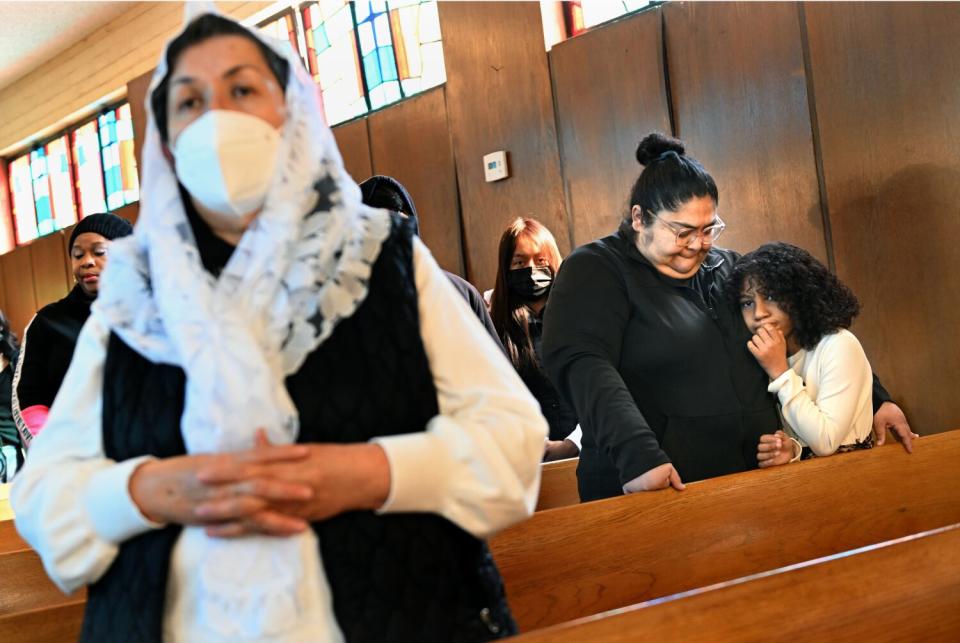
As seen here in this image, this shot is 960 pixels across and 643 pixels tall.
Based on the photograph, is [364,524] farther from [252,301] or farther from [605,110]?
[605,110]

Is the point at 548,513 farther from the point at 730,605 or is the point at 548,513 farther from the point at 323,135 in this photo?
the point at 323,135

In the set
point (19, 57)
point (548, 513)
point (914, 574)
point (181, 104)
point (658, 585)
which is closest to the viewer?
point (181, 104)

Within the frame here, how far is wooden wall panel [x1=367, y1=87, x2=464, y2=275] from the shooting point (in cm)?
619

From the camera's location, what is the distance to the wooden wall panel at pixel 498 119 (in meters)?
5.61

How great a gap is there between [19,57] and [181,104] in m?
9.53

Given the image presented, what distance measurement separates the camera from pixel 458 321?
1.21 metres

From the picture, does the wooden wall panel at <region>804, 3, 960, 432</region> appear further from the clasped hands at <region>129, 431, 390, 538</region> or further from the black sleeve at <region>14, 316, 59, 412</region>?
the clasped hands at <region>129, 431, 390, 538</region>

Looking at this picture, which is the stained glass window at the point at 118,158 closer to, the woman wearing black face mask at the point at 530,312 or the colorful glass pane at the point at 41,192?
the colorful glass pane at the point at 41,192

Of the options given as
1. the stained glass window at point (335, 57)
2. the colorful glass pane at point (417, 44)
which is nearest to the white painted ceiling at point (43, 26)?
the stained glass window at point (335, 57)

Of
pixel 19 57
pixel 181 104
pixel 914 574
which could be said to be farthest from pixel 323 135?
pixel 19 57

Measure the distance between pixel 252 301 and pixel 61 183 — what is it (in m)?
9.63

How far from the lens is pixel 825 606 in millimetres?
1352

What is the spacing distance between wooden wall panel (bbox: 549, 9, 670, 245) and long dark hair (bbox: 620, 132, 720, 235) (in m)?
2.37

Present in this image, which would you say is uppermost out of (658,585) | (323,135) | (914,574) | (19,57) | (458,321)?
(19,57)
